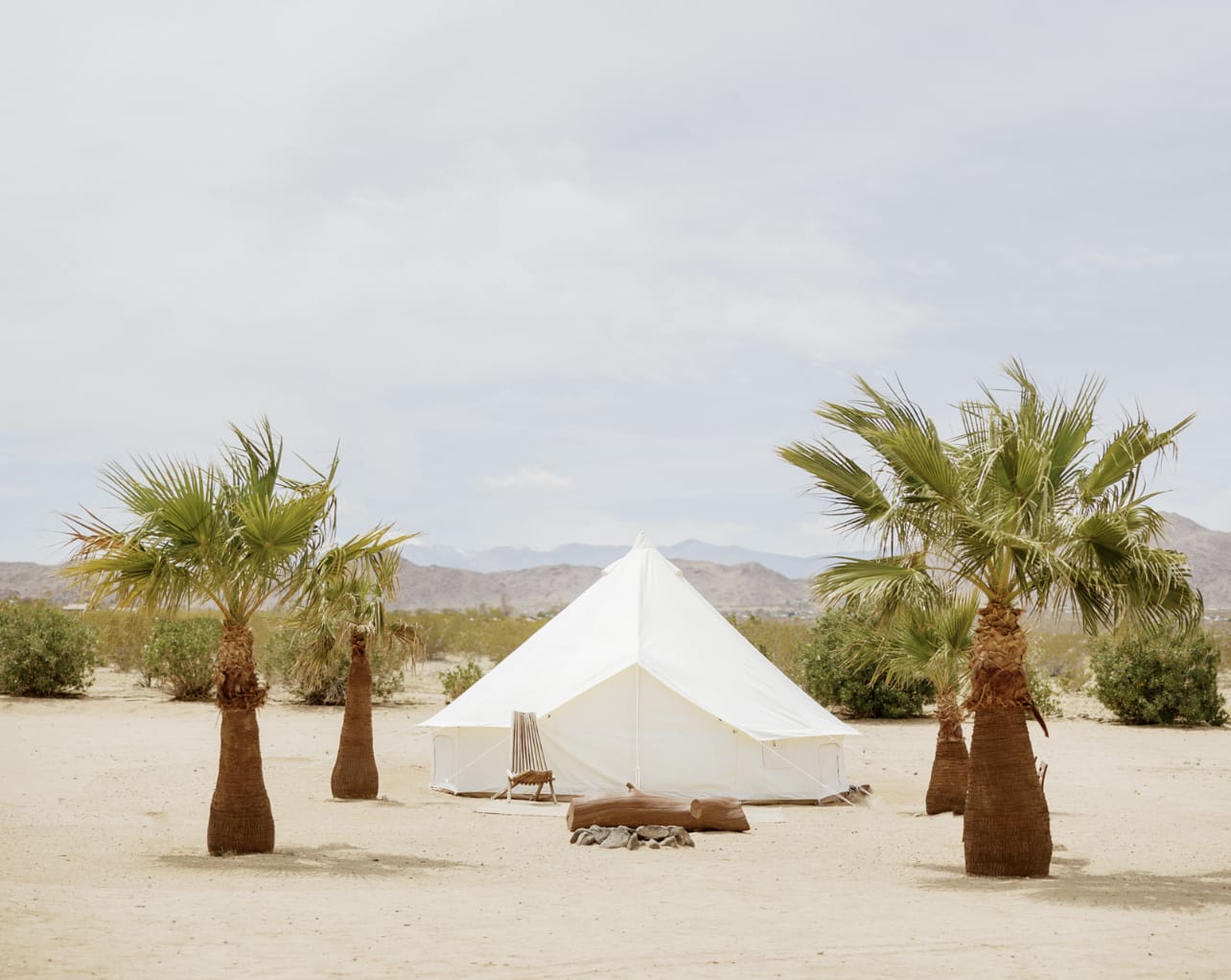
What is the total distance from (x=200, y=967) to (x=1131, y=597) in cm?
747

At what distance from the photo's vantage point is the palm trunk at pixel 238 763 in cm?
1167

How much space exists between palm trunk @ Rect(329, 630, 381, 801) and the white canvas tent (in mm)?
1288

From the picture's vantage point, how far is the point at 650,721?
16.4 metres

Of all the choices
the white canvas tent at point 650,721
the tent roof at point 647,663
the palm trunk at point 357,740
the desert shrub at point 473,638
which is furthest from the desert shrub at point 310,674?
the palm trunk at point 357,740

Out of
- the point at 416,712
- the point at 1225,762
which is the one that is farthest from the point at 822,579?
the point at 416,712

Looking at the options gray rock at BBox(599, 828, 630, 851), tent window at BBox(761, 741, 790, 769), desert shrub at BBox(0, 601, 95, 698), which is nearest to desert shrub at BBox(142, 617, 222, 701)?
desert shrub at BBox(0, 601, 95, 698)

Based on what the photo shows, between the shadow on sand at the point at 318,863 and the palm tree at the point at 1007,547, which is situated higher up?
the palm tree at the point at 1007,547

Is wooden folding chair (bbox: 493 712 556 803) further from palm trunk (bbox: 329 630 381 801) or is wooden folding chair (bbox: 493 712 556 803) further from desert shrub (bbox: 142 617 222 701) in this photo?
desert shrub (bbox: 142 617 222 701)

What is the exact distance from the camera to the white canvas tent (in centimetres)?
1628

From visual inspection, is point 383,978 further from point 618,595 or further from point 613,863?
point 618,595

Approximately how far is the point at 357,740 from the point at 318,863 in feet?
14.0

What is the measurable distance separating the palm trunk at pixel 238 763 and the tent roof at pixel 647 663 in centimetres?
511

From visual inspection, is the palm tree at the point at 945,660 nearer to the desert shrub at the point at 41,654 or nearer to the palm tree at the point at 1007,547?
the palm tree at the point at 1007,547

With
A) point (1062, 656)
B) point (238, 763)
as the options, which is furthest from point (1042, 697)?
point (238, 763)
